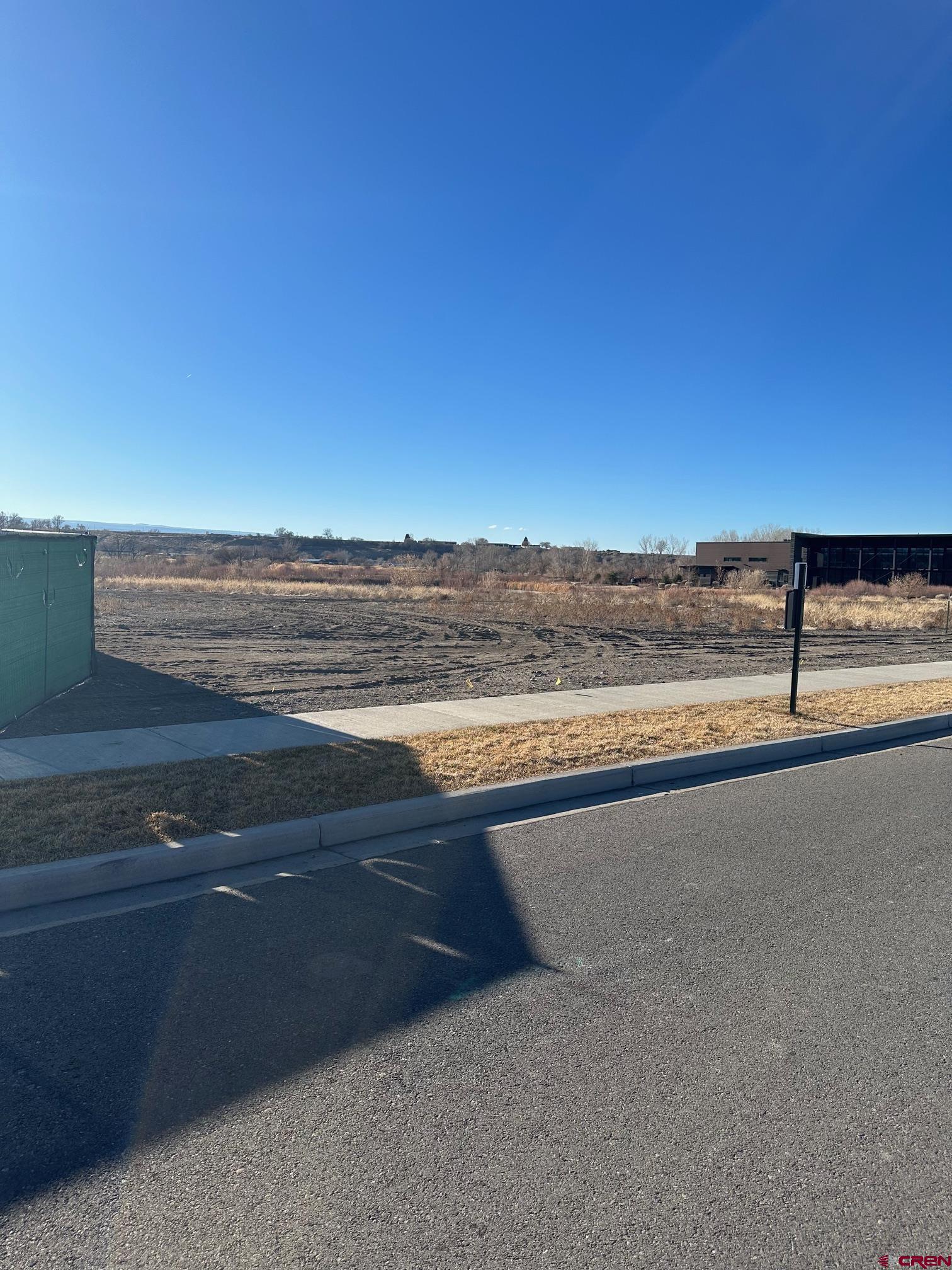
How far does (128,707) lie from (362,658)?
7.58 m

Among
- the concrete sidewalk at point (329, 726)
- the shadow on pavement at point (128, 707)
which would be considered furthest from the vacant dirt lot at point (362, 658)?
the concrete sidewalk at point (329, 726)

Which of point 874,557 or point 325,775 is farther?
point 874,557

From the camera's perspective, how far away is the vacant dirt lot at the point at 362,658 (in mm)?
12219

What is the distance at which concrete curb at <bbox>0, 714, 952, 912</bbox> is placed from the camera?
5.34 m

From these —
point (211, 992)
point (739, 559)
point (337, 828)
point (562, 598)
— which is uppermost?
point (739, 559)

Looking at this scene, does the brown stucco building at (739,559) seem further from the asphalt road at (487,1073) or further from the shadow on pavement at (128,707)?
the asphalt road at (487,1073)

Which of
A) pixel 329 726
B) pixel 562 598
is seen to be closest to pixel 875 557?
pixel 562 598

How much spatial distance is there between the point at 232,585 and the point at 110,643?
35017mm

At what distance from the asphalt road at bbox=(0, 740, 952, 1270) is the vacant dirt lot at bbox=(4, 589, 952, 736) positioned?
20.6 feet

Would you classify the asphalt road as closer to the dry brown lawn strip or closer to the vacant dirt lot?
the dry brown lawn strip

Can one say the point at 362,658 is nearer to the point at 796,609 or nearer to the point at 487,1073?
the point at 796,609

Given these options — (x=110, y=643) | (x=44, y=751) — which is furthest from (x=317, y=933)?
(x=110, y=643)

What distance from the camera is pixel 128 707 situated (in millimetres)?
11547

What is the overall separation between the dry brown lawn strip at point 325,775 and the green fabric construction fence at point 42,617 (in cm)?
351
